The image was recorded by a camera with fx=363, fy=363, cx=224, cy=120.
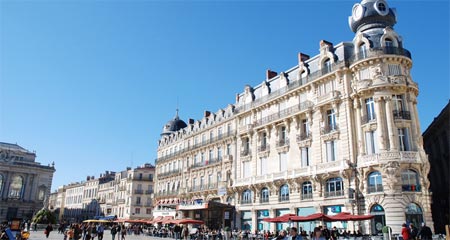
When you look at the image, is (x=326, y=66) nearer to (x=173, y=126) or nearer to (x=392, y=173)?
(x=392, y=173)

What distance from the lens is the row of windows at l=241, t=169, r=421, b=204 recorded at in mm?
24406

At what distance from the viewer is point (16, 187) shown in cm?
6794

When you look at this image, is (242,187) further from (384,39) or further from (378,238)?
(384,39)

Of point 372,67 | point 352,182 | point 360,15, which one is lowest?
point 352,182

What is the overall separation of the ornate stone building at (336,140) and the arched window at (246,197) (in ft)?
0.32

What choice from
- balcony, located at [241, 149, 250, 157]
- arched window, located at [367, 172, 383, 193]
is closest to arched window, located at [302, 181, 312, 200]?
arched window, located at [367, 172, 383, 193]

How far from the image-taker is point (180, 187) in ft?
156

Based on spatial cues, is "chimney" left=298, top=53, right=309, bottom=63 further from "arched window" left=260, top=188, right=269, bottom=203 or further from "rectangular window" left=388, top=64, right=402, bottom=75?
"arched window" left=260, top=188, right=269, bottom=203

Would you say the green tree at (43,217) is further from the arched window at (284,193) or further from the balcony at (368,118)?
the balcony at (368,118)

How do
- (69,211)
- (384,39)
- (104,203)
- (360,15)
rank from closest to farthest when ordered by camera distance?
(384,39), (360,15), (104,203), (69,211)

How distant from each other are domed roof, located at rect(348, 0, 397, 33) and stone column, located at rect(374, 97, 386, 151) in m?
7.05

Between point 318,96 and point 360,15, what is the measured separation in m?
7.46

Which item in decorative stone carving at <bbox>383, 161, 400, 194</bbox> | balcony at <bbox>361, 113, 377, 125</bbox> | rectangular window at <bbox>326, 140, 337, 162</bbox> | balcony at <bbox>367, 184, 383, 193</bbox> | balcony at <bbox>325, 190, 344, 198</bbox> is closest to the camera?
decorative stone carving at <bbox>383, 161, 400, 194</bbox>

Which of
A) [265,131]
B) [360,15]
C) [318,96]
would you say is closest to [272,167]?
[265,131]
